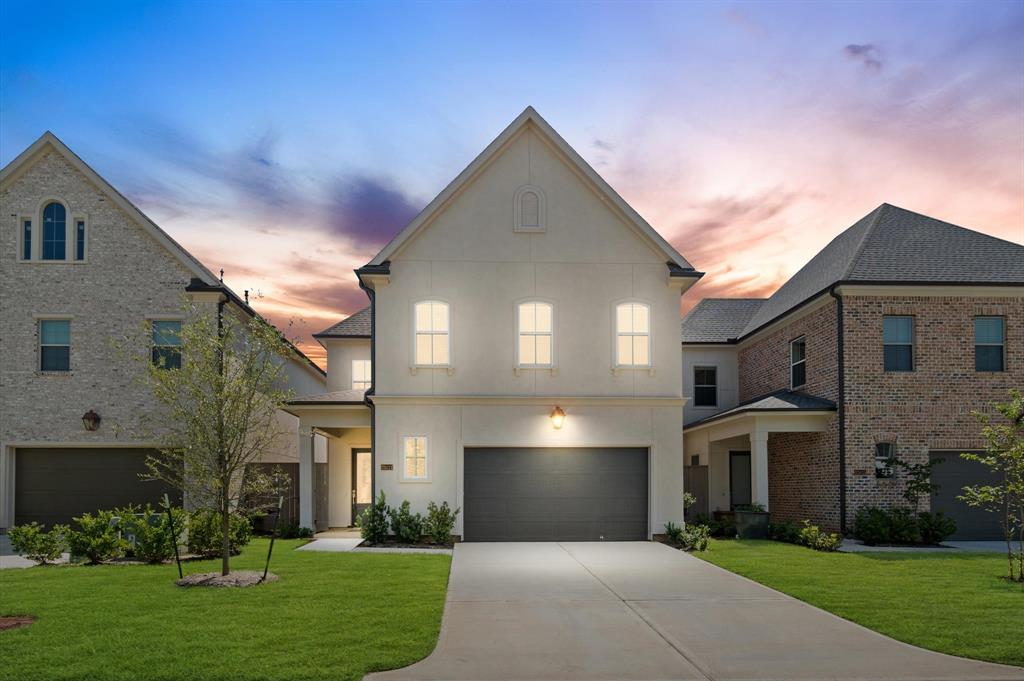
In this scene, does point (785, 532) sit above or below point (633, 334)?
below

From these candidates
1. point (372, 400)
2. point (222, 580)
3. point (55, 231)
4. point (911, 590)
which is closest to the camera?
point (911, 590)

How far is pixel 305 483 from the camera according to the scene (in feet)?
70.5

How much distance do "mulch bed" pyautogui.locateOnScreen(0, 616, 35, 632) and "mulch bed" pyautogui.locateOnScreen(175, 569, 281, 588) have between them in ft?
8.66

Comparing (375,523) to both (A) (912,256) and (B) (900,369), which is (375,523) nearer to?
(B) (900,369)

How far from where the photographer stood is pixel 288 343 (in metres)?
16.2

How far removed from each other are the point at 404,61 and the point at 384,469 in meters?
8.97

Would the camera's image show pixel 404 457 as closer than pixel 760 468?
Yes

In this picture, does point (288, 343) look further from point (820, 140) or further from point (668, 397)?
point (820, 140)

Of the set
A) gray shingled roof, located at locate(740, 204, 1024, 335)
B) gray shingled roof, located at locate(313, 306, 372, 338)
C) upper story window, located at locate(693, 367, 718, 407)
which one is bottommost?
upper story window, located at locate(693, 367, 718, 407)

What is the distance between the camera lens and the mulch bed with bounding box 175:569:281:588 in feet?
42.4

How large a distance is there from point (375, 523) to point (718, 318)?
16241 mm

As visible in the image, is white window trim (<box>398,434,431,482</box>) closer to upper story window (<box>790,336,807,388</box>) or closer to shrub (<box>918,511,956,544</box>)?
upper story window (<box>790,336,807,388</box>)

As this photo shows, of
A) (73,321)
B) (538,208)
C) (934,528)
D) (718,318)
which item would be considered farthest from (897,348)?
(73,321)

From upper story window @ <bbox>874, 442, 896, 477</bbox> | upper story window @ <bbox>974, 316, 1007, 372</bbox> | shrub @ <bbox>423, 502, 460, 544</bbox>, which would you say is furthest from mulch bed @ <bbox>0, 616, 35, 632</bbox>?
upper story window @ <bbox>974, 316, 1007, 372</bbox>
